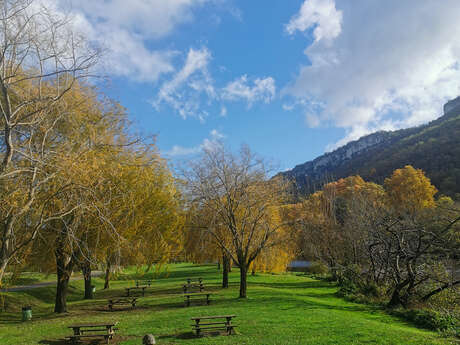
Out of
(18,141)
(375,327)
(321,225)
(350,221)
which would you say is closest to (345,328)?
(375,327)

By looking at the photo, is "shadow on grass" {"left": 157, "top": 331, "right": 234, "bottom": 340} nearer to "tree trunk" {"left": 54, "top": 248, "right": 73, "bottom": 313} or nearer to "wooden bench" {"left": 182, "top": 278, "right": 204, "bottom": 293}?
"tree trunk" {"left": 54, "top": 248, "right": 73, "bottom": 313}

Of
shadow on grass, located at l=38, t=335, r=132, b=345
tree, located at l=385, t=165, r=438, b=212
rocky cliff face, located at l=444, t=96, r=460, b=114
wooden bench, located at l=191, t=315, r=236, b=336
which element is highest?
rocky cliff face, located at l=444, t=96, r=460, b=114

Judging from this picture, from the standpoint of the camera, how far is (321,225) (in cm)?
2791

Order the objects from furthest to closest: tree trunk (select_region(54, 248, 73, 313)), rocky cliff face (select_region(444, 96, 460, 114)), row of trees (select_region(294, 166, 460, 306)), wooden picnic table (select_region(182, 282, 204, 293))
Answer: rocky cliff face (select_region(444, 96, 460, 114)), wooden picnic table (select_region(182, 282, 204, 293)), row of trees (select_region(294, 166, 460, 306)), tree trunk (select_region(54, 248, 73, 313))

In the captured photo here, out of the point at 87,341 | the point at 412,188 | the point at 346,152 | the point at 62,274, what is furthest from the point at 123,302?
the point at 346,152

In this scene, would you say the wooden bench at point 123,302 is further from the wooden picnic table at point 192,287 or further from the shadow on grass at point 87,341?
the shadow on grass at point 87,341

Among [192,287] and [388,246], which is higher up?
[388,246]

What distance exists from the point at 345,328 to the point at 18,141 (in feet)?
35.9

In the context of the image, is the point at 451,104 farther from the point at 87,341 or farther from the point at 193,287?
the point at 87,341

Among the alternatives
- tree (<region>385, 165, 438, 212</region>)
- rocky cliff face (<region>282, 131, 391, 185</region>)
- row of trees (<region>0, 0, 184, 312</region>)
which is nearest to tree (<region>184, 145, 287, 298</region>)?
row of trees (<region>0, 0, 184, 312</region>)

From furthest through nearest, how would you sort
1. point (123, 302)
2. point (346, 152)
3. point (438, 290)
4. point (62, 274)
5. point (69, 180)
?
1. point (346, 152)
2. point (123, 302)
3. point (62, 274)
4. point (438, 290)
5. point (69, 180)

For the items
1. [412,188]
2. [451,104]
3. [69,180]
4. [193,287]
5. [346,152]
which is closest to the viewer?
[69,180]

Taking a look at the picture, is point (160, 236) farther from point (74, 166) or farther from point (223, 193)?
point (74, 166)

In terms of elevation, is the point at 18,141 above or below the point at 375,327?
above
